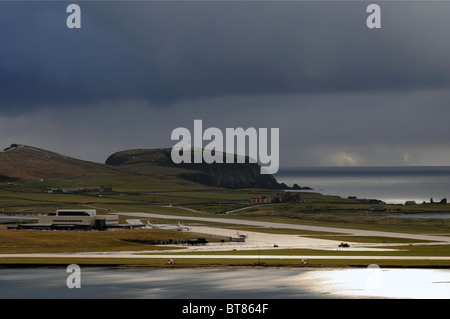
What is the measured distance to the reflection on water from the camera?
78812 mm

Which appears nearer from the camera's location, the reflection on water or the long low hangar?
the reflection on water

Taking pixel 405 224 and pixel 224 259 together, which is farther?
pixel 405 224

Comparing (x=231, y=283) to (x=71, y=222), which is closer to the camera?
(x=231, y=283)

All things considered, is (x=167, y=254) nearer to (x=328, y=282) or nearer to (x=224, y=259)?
(x=224, y=259)

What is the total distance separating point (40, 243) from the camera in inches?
5167

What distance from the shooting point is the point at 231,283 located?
8638 cm

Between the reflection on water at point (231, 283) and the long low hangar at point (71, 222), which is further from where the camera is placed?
Result: the long low hangar at point (71, 222)

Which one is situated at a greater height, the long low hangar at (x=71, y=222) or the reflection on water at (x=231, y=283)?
the long low hangar at (x=71, y=222)

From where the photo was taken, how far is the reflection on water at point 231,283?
259 feet

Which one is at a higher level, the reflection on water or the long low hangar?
the long low hangar

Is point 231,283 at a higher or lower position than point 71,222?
lower
